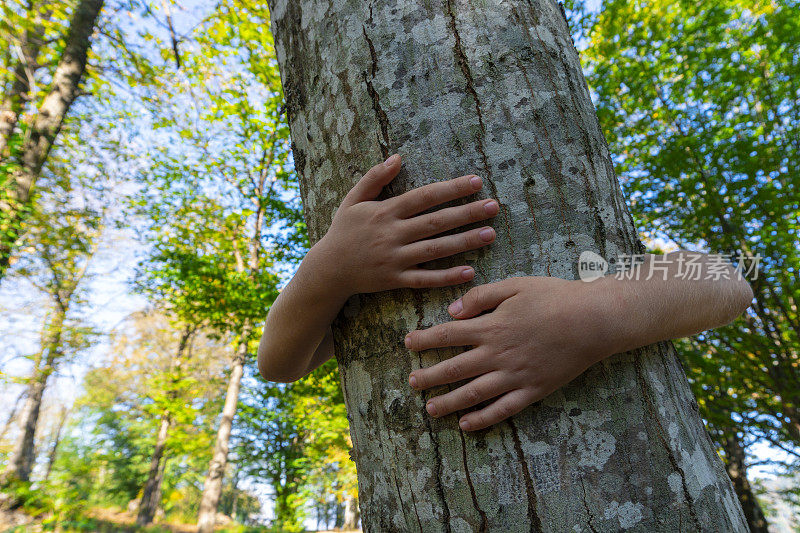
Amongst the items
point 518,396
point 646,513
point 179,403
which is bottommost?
point 646,513

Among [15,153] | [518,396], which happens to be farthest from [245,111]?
[518,396]

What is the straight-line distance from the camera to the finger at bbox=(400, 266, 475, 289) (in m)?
0.94

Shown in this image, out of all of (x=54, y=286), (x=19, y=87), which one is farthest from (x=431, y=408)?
(x=54, y=286)

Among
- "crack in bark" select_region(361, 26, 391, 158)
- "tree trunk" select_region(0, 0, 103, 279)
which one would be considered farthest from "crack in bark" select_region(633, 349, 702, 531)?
"tree trunk" select_region(0, 0, 103, 279)

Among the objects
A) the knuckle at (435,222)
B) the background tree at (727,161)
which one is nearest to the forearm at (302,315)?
the knuckle at (435,222)

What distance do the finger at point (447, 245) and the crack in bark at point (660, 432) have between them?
406mm

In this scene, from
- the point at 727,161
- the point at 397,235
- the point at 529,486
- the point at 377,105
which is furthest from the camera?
the point at 727,161

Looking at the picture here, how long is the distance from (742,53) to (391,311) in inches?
316

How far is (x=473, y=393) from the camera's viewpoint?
0.85 metres

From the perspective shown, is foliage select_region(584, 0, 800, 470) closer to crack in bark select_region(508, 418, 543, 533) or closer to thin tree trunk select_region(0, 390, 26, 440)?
crack in bark select_region(508, 418, 543, 533)

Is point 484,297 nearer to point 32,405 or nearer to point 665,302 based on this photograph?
point 665,302

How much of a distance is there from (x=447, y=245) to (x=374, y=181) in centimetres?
25

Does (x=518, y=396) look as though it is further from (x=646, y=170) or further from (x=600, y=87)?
(x=600, y=87)

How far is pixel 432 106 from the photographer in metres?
1.05
